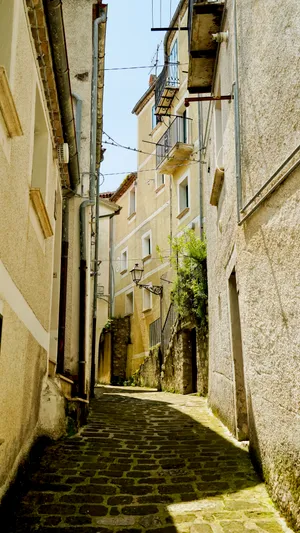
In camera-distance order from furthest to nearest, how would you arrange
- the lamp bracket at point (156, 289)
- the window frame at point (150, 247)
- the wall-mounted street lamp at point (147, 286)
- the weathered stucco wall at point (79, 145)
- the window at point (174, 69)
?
the window frame at point (150, 247), the window at point (174, 69), the lamp bracket at point (156, 289), the wall-mounted street lamp at point (147, 286), the weathered stucco wall at point (79, 145)

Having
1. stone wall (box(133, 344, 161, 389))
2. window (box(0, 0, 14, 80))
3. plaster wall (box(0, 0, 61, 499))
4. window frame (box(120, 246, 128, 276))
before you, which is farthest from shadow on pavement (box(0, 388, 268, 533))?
window frame (box(120, 246, 128, 276))

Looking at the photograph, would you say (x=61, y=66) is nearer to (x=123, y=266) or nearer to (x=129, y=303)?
(x=129, y=303)

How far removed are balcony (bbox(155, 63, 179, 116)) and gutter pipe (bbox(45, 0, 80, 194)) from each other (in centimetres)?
1178

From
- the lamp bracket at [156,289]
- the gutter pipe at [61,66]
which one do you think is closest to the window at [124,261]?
the lamp bracket at [156,289]

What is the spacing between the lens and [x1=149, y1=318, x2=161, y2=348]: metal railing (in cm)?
1742

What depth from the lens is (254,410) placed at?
4.61m

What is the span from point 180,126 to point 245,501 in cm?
1546

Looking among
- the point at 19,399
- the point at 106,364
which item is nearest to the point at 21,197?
the point at 19,399

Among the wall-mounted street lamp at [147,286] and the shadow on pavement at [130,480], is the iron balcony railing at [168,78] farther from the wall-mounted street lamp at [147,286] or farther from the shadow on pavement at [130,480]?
the shadow on pavement at [130,480]

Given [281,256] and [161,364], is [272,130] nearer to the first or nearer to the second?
[281,256]

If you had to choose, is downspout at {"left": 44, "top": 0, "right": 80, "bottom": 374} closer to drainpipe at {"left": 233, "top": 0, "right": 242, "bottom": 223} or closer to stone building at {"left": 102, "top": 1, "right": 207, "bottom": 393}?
drainpipe at {"left": 233, "top": 0, "right": 242, "bottom": 223}

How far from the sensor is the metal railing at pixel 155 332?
17423mm

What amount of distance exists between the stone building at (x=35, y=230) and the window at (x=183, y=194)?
9.31 meters

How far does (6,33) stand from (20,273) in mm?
1838
